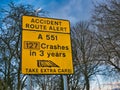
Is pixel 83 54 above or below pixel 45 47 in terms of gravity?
above

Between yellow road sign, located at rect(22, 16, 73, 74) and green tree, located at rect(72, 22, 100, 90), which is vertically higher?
green tree, located at rect(72, 22, 100, 90)

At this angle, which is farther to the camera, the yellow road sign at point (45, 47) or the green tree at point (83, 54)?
the green tree at point (83, 54)

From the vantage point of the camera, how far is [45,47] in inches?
437

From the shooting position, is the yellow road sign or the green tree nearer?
the yellow road sign

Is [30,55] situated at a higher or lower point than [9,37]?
lower

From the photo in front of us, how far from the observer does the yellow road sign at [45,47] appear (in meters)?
10.7

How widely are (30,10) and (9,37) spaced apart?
3325 mm

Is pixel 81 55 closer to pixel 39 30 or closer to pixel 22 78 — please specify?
pixel 22 78

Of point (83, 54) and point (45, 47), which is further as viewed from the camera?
point (83, 54)

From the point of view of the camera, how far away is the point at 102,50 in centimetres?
2997

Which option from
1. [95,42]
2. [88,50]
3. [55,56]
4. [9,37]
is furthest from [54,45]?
[88,50]

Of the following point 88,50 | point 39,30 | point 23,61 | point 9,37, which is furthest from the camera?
point 88,50

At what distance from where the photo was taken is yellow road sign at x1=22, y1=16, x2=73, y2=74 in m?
10.7

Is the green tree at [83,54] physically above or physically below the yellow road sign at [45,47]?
above
